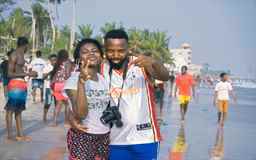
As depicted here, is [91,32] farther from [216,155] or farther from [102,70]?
[102,70]

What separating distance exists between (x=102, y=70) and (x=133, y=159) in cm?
71

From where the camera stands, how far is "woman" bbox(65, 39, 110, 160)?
4.08 meters

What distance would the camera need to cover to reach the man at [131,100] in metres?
4.17

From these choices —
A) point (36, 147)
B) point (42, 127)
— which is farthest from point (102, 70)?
point (42, 127)

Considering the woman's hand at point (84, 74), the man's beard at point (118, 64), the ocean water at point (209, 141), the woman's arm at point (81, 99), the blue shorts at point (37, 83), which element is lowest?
the ocean water at point (209, 141)

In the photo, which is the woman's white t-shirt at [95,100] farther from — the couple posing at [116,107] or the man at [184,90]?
the man at [184,90]

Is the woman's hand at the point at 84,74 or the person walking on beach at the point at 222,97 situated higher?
the woman's hand at the point at 84,74

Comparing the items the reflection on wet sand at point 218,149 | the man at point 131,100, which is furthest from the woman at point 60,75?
the man at point 131,100

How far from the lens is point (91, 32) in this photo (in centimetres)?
6172

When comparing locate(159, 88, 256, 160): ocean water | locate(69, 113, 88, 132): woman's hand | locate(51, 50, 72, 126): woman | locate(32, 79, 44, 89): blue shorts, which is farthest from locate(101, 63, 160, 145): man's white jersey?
locate(32, 79, 44, 89): blue shorts

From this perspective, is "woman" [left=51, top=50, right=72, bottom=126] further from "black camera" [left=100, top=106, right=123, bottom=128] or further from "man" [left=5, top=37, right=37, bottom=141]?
"black camera" [left=100, top=106, right=123, bottom=128]

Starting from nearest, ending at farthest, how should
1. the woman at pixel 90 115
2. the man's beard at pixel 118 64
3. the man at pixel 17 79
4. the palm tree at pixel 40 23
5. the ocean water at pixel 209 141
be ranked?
the woman at pixel 90 115
the man's beard at pixel 118 64
the man at pixel 17 79
the ocean water at pixel 209 141
the palm tree at pixel 40 23

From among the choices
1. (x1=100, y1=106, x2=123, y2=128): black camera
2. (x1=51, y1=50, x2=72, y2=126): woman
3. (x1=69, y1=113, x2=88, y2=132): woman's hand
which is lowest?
(x1=51, y1=50, x2=72, y2=126): woman

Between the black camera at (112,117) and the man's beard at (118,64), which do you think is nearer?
the black camera at (112,117)
